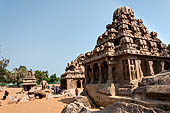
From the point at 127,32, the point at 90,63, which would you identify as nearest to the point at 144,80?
the point at 127,32

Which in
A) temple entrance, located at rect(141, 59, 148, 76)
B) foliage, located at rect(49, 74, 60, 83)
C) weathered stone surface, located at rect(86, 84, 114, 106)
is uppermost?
temple entrance, located at rect(141, 59, 148, 76)

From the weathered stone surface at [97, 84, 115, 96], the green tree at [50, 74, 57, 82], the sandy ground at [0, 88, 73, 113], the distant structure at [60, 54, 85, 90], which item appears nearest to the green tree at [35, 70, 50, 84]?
the green tree at [50, 74, 57, 82]

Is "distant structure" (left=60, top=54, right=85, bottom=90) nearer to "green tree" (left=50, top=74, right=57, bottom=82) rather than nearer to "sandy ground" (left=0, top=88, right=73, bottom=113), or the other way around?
"sandy ground" (left=0, top=88, right=73, bottom=113)

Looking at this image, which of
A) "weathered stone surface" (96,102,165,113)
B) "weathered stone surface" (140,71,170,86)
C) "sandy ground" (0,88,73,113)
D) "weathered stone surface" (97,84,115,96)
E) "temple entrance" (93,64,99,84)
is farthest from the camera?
"temple entrance" (93,64,99,84)

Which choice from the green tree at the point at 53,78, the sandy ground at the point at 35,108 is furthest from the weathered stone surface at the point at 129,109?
the green tree at the point at 53,78

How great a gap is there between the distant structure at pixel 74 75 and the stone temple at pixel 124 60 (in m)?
12.6

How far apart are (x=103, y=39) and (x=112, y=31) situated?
1.71m

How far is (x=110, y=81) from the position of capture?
448 inches

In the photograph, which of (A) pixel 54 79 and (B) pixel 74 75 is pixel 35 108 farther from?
(A) pixel 54 79

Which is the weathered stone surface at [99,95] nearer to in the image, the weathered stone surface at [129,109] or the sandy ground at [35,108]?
the sandy ground at [35,108]

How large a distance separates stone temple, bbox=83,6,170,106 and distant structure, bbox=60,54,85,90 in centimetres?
1256

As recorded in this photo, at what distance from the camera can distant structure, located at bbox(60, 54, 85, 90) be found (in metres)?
27.0

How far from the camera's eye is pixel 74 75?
27.9m

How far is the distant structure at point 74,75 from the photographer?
1062 inches
